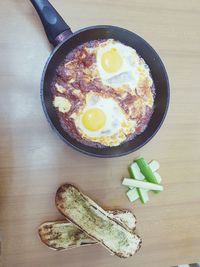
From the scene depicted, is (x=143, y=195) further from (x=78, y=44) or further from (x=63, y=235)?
(x=78, y=44)

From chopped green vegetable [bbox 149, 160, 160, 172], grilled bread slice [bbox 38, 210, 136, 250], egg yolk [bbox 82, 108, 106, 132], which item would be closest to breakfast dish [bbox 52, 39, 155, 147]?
egg yolk [bbox 82, 108, 106, 132]

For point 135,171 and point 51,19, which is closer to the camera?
point 51,19

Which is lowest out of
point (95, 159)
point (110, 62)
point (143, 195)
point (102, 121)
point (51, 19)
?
point (143, 195)

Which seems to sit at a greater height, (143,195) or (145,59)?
(145,59)

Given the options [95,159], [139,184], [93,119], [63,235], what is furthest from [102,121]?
[63,235]

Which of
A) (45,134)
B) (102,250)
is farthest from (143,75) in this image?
(102,250)

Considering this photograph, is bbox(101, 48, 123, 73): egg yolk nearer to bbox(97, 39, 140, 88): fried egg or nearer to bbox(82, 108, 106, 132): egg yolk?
bbox(97, 39, 140, 88): fried egg
